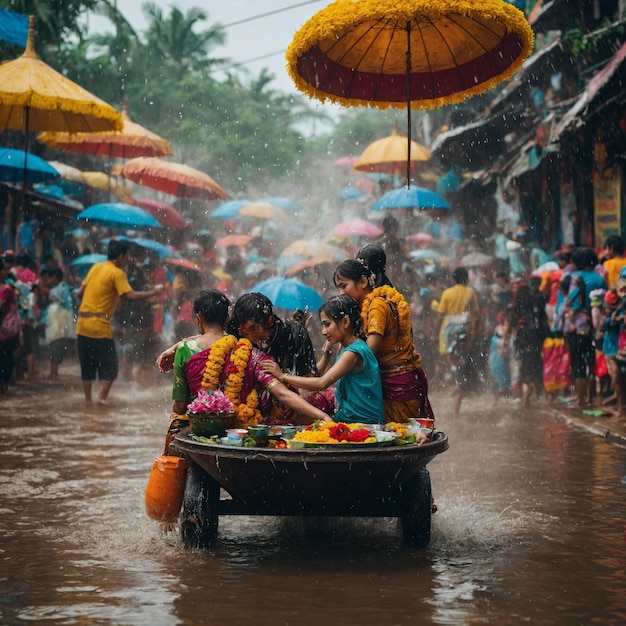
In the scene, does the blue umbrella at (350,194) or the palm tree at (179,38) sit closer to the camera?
the blue umbrella at (350,194)

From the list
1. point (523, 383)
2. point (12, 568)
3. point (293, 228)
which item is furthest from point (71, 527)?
point (293, 228)

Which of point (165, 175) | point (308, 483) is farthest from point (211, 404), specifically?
point (165, 175)

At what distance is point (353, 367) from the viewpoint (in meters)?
6.38

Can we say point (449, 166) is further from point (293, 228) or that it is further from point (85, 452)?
point (85, 452)

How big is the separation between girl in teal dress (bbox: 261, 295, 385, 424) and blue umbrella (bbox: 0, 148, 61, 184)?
36.6ft

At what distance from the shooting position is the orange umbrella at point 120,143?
18.6 meters

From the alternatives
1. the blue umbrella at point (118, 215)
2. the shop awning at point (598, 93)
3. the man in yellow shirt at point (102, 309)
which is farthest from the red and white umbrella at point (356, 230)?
the man in yellow shirt at point (102, 309)

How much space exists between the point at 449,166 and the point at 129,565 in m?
20.4

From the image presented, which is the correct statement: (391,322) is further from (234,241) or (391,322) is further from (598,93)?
(234,241)

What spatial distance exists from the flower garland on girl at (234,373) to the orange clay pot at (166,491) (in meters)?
0.50

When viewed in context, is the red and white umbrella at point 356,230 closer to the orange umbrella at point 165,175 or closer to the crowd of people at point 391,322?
the crowd of people at point 391,322

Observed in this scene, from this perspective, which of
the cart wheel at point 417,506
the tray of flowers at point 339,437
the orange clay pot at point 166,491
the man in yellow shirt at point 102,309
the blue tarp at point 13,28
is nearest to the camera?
the tray of flowers at point 339,437

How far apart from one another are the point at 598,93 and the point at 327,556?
29.3 ft

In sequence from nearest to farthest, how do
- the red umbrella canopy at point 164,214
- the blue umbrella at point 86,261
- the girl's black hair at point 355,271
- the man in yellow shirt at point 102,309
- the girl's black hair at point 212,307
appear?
the girl's black hair at point 212,307, the girl's black hair at point 355,271, the man in yellow shirt at point 102,309, the blue umbrella at point 86,261, the red umbrella canopy at point 164,214
